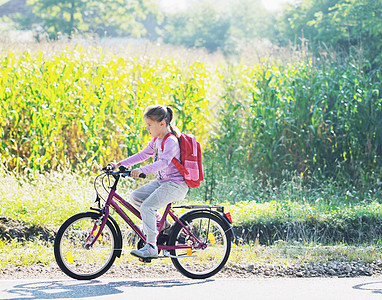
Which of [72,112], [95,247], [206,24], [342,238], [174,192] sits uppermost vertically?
[206,24]

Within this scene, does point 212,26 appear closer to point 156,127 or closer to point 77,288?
point 156,127

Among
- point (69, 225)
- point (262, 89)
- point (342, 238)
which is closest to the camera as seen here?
point (69, 225)

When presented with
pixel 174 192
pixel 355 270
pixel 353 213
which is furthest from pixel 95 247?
pixel 353 213

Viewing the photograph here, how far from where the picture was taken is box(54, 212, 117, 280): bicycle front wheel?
5373mm

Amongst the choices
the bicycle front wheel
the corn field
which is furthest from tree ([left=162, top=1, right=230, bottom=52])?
the bicycle front wheel

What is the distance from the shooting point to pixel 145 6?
157 feet

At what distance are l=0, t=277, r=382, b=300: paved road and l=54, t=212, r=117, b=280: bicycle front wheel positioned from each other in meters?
0.12

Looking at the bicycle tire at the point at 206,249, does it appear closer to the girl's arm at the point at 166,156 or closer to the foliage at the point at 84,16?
the girl's arm at the point at 166,156

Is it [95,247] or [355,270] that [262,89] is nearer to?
[355,270]

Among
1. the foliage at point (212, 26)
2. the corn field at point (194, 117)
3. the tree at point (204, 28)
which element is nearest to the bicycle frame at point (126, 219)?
the corn field at point (194, 117)

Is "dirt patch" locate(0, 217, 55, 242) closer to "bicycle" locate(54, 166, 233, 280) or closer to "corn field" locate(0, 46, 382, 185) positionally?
"bicycle" locate(54, 166, 233, 280)

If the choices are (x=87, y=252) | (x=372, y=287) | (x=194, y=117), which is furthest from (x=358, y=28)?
(x=87, y=252)

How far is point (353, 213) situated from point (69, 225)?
14.5ft

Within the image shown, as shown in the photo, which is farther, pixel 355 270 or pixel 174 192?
pixel 355 270
